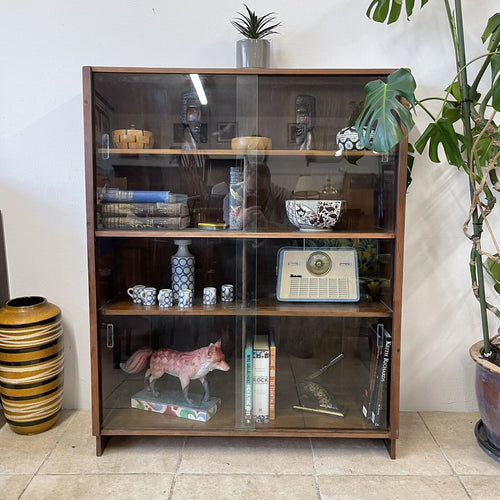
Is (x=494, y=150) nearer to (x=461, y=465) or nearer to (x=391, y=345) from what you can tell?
(x=391, y=345)

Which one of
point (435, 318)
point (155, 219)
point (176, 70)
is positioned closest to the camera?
point (176, 70)

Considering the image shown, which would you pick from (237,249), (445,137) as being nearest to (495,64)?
(445,137)

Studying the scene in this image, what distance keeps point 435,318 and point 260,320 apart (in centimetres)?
80

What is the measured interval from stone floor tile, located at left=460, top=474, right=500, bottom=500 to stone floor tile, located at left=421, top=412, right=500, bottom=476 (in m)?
0.03

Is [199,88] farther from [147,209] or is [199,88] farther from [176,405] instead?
[176,405]

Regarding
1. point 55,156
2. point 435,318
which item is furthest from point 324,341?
point 55,156

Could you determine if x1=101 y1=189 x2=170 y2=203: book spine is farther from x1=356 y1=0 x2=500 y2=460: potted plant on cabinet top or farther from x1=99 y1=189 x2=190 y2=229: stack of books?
x1=356 y1=0 x2=500 y2=460: potted plant on cabinet top

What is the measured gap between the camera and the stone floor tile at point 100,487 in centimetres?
138

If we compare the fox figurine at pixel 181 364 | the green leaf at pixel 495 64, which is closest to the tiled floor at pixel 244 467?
the fox figurine at pixel 181 364

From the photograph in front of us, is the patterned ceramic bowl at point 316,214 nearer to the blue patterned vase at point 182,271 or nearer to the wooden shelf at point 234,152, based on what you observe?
the wooden shelf at point 234,152

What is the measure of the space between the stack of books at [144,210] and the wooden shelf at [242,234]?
0.10 ft

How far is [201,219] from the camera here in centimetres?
166

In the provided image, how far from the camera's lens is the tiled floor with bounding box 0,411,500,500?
1410 millimetres

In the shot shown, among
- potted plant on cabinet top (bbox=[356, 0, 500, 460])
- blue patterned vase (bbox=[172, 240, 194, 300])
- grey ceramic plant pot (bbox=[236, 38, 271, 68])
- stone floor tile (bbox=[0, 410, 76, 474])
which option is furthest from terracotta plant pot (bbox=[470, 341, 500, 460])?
stone floor tile (bbox=[0, 410, 76, 474])
